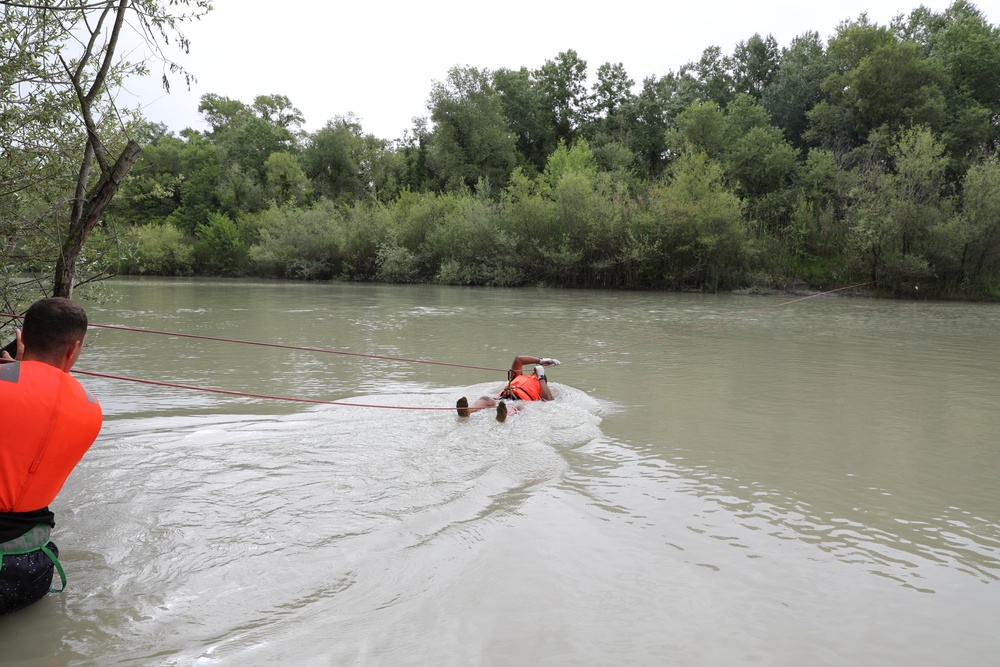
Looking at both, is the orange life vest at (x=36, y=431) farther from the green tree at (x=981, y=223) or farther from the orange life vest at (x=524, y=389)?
the green tree at (x=981, y=223)

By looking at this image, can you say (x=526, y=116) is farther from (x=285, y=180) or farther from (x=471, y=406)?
(x=471, y=406)

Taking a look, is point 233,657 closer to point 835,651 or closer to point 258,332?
point 835,651

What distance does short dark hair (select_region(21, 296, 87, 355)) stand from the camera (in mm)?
3357

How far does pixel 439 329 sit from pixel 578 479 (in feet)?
41.3

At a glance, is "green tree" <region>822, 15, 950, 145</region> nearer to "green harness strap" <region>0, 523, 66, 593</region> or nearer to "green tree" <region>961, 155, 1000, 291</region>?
"green tree" <region>961, 155, 1000, 291</region>

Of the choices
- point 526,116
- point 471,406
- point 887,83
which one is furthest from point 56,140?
point 526,116

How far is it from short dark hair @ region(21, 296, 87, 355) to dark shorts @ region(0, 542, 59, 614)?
0.99 m

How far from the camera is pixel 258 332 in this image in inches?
654

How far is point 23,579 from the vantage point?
318cm

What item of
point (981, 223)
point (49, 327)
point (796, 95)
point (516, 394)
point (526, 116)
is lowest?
point (516, 394)

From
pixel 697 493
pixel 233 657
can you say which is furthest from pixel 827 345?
pixel 233 657

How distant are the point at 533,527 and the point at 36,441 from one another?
2898 millimetres

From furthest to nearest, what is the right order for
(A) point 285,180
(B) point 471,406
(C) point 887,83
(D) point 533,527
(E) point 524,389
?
(A) point 285,180 < (C) point 887,83 < (E) point 524,389 < (B) point 471,406 < (D) point 533,527

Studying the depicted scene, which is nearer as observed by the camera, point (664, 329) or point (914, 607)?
point (914, 607)
